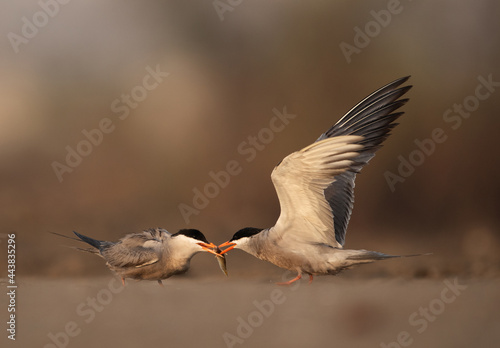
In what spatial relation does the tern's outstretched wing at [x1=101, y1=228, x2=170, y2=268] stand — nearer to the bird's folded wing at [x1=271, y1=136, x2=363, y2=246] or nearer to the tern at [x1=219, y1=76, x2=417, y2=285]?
the tern at [x1=219, y1=76, x2=417, y2=285]

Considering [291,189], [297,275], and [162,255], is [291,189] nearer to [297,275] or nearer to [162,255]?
[297,275]

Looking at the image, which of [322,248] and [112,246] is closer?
[322,248]

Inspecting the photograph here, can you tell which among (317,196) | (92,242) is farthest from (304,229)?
(92,242)

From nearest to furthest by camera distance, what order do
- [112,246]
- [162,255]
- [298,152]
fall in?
[298,152], [162,255], [112,246]

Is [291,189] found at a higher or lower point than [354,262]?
higher

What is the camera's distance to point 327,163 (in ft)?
6.17

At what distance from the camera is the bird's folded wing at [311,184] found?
1870mm

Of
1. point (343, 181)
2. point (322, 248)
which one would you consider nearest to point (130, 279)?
point (322, 248)

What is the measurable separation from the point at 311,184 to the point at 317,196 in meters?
0.05

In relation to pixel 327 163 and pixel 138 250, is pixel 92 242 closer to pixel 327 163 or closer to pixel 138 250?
pixel 138 250

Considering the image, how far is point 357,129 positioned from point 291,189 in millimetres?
320

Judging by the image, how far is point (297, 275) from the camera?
79.4 inches

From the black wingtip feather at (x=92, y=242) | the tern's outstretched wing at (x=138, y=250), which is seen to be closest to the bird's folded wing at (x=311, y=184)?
the tern's outstretched wing at (x=138, y=250)

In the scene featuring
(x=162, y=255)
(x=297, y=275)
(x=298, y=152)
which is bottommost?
(x=297, y=275)
